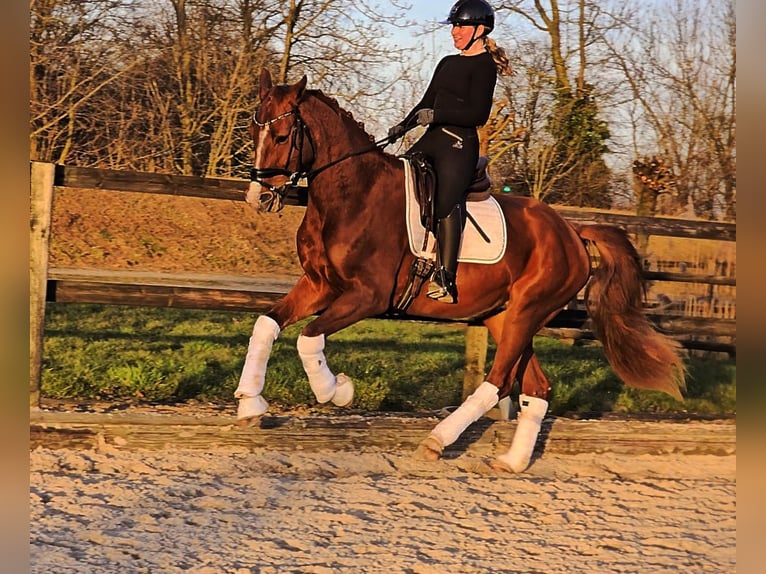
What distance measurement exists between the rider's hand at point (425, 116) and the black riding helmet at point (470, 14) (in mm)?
532

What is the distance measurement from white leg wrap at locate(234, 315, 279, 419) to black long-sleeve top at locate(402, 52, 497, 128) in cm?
156

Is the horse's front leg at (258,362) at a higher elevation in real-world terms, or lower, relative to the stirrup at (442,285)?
lower

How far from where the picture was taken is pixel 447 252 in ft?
16.5

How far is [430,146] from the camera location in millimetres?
5121

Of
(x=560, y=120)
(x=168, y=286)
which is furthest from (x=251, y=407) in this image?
(x=560, y=120)

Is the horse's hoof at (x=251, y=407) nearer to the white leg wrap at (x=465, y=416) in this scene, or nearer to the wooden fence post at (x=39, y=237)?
the white leg wrap at (x=465, y=416)

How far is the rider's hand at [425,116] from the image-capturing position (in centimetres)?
502

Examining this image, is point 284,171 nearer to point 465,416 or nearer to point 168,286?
point 168,286

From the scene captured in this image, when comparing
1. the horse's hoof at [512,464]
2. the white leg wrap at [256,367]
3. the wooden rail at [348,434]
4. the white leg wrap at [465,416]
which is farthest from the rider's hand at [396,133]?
the horse's hoof at [512,464]

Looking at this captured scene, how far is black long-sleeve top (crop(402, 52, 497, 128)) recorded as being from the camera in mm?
4988
